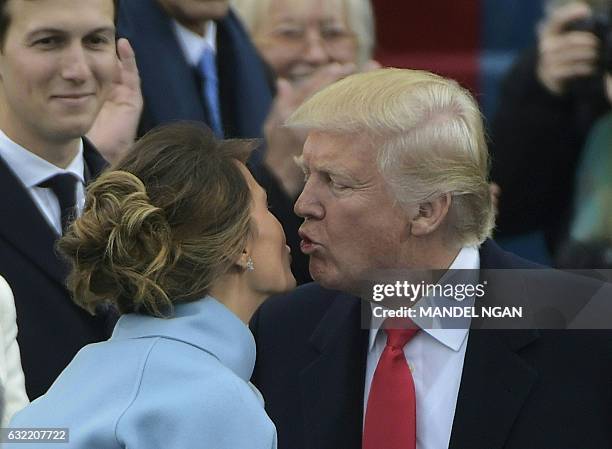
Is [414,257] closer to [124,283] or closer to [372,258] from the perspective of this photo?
[372,258]

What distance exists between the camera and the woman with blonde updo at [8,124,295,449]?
1.95 meters

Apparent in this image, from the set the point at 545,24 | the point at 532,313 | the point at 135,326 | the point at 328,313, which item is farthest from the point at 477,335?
the point at 545,24

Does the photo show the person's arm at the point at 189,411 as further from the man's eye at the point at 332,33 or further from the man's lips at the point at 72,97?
the man's eye at the point at 332,33

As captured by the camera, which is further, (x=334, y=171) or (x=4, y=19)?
(x=4, y=19)

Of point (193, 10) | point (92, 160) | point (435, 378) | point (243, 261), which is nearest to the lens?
point (243, 261)

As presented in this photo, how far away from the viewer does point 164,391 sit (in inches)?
77.5

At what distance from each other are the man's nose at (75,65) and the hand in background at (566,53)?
1313 millimetres

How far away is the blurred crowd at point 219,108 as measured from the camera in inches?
111

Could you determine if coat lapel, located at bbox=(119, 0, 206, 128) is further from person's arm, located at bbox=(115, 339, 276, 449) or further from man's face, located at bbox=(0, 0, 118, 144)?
person's arm, located at bbox=(115, 339, 276, 449)

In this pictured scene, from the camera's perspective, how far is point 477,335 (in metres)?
2.55

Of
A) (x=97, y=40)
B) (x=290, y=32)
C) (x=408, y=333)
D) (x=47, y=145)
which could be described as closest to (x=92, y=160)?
(x=47, y=145)

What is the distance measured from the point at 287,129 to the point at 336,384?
3.02 ft

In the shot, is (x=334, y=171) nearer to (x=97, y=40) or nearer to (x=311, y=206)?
(x=311, y=206)

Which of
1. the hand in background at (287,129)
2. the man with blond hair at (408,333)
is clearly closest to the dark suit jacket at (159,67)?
the hand in background at (287,129)
